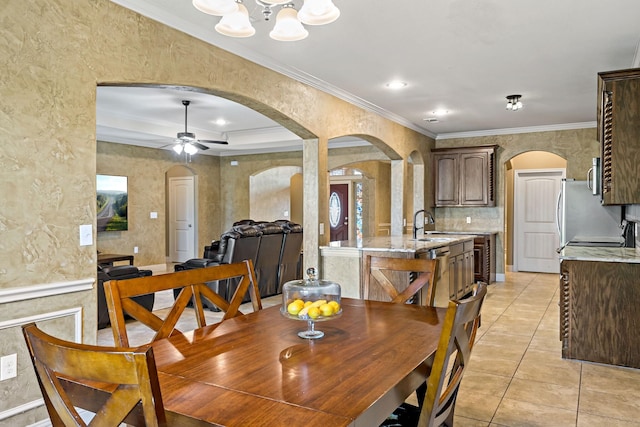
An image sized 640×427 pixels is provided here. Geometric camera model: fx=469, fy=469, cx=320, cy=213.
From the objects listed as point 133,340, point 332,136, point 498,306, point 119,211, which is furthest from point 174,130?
point 498,306

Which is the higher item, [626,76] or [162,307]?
[626,76]

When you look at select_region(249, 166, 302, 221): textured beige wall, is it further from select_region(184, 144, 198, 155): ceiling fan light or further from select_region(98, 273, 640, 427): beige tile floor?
select_region(98, 273, 640, 427): beige tile floor

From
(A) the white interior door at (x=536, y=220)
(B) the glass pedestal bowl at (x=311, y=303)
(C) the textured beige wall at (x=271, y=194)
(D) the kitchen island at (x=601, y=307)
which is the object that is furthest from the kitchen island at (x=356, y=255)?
(C) the textured beige wall at (x=271, y=194)

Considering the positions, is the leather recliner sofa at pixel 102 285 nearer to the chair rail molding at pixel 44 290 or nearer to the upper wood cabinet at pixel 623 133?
the chair rail molding at pixel 44 290

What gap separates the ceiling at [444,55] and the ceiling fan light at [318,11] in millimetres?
939

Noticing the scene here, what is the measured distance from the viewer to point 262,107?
4160mm

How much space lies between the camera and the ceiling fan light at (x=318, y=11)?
2102 mm

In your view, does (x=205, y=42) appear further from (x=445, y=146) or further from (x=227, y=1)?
(x=445, y=146)

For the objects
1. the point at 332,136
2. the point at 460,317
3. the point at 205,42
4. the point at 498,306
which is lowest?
the point at 498,306

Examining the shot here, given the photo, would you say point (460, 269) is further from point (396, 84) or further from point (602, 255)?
point (396, 84)

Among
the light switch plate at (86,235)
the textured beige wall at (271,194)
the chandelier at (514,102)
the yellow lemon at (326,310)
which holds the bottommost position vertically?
the yellow lemon at (326,310)

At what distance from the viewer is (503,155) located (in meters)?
7.79

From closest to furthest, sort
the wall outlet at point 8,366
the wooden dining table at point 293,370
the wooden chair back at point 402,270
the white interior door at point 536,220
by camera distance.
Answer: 1. the wooden dining table at point 293,370
2. the wall outlet at point 8,366
3. the wooden chair back at point 402,270
4. the white interior door at point 536,220

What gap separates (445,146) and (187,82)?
230 inches
